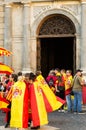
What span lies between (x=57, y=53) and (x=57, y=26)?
526 cm

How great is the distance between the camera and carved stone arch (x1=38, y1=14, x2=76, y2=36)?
2242cm

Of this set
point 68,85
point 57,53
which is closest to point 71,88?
point 68,85

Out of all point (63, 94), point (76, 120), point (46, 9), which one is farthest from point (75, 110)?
point (46, 9)

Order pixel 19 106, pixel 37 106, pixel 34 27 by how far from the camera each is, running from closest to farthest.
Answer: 1. pixel 19 106
2. pixel 37 106
3. pixel 34 27

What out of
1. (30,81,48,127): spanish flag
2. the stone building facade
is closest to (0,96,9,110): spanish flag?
(30,81,48,127): spanish flag

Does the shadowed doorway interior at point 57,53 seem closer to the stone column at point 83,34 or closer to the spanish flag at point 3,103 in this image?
the stone column at point 83,34

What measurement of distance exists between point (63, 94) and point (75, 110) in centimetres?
110

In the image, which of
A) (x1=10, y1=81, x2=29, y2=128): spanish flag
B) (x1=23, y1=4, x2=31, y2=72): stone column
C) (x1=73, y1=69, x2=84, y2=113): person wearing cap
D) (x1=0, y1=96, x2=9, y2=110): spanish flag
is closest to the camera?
(x1=10, y1=81, x2=29, y2=128): spanish flag

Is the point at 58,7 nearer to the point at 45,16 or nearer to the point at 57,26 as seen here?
the point at 45,16

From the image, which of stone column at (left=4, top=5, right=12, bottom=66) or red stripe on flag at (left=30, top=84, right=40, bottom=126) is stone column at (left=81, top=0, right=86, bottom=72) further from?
red stripe on flag at (left=30, top=84, right=40, bottom=126)

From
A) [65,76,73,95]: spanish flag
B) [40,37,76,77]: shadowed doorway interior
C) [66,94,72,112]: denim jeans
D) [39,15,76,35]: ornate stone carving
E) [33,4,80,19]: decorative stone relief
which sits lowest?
[66,94,72,112]: denim jeans

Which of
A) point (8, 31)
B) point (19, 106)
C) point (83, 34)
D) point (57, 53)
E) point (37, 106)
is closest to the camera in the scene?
point (19, 106)

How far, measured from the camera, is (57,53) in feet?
91.0

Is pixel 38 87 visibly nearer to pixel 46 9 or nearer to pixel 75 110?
pixel 75 110
